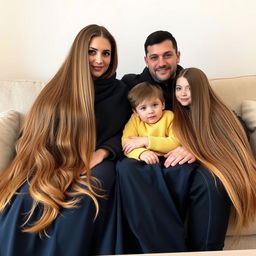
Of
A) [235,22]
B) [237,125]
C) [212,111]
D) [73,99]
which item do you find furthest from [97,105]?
[235,22]

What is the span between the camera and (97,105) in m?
1.57

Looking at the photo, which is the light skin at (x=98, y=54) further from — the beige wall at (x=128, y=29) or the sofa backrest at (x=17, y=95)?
the beige wall at (x=128, y=29)

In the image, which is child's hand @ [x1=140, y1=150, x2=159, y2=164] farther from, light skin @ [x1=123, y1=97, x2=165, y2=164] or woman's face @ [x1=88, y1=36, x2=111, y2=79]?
woman's face @ [x1=88, y1=36, x2=111, y2=79]

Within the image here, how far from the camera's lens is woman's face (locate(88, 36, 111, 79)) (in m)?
1.53

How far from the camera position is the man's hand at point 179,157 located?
4.35ft

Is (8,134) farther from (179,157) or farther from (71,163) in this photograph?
(179,157)

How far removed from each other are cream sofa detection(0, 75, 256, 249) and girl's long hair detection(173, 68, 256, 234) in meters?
0.18

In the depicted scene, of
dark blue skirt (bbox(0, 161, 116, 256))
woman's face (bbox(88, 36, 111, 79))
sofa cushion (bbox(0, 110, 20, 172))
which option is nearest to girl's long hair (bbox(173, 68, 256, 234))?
woman's face (bbox(88, 36, 111, 79))

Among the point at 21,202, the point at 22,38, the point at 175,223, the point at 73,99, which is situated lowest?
the point at 175,223

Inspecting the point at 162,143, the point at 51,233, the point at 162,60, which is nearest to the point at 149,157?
the point at 162,143

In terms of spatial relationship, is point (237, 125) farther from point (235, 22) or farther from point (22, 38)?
point (22, 38)

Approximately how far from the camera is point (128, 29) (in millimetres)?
2016

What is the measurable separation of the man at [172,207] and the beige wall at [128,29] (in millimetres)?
973

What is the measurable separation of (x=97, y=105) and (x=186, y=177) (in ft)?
1.87
